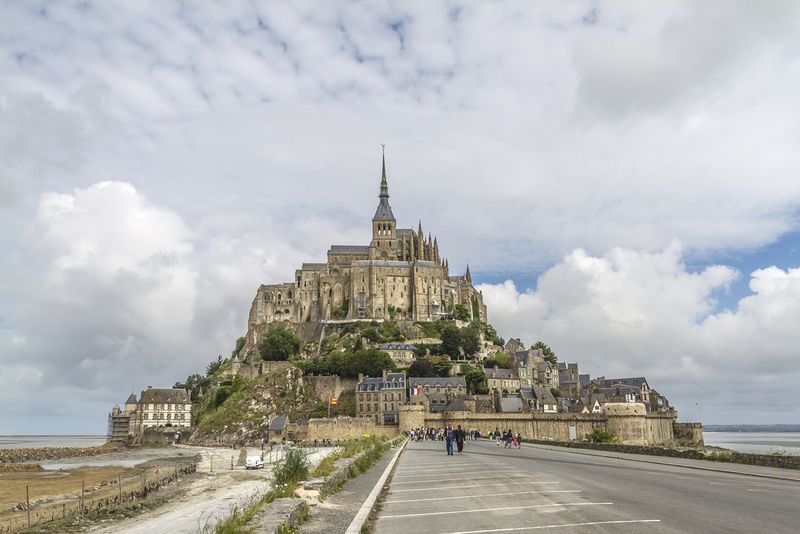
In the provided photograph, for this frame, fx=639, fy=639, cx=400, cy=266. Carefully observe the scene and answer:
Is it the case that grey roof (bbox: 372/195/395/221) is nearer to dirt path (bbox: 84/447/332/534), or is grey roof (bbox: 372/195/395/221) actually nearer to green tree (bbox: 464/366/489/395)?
green tree (bbox: 464/366/489/395)

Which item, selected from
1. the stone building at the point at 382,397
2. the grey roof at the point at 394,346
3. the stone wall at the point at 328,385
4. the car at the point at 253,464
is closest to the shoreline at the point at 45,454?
the stone wall at the point at 328,385

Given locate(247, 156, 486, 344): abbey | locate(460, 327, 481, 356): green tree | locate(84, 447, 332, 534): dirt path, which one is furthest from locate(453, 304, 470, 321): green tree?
locate(84, 447, 332, 534): dirt path

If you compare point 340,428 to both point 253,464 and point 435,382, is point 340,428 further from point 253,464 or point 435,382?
point 253,464

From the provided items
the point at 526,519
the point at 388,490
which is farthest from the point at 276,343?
the point at 526,519

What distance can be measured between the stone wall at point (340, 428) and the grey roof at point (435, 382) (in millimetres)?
9136

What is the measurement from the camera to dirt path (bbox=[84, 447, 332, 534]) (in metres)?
21.8

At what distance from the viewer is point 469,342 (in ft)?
340

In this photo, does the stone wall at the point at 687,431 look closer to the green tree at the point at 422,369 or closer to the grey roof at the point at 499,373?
the grey roof at the point at 499,373

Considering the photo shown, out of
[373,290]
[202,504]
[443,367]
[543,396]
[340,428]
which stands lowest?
[340,428]

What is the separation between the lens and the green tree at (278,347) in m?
105

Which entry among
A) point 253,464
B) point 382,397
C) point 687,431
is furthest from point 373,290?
point 253,464

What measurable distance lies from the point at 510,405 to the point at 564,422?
8.63 metres

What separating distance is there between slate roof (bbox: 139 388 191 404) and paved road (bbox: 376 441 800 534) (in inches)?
3524

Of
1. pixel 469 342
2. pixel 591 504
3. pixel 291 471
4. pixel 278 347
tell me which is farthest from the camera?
pixel 278 347
